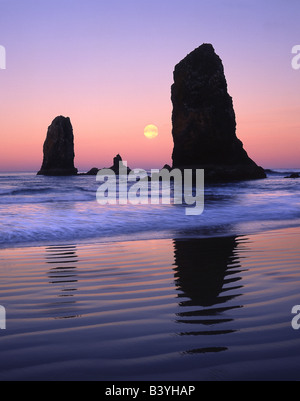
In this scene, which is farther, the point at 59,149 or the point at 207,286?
the point at 59,149

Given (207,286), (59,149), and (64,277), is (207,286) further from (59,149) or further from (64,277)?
(59,149)

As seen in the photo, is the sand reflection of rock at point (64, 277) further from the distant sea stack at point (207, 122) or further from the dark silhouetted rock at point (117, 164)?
the dark silhouetted rock at point (117, 164)

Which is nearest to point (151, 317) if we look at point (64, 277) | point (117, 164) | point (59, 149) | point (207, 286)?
point (207, 286)

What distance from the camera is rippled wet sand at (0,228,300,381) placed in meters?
1.76

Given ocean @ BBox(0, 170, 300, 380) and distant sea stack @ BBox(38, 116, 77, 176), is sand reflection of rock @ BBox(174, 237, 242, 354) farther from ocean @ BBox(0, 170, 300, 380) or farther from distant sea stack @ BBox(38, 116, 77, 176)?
distant sea stack @ BBox(38, 116, 77, 176)

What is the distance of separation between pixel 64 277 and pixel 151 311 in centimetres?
141

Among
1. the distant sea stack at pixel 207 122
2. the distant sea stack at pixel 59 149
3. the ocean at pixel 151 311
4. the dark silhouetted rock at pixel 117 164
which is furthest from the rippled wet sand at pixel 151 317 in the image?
the dark silhouetted rock at pixel 117 164

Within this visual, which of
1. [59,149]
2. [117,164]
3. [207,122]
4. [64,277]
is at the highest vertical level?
[59,149]

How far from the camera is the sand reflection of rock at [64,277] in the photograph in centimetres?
268

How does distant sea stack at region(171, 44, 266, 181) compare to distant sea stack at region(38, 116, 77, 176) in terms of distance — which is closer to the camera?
distant sea stack at region(171, 44, 266, 181)

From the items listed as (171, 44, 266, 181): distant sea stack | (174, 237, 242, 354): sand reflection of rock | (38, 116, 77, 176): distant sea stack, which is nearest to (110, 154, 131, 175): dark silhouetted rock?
(38, 116, 77, 176): distant sea stack

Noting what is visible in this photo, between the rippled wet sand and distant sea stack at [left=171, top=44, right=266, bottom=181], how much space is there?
35.7m

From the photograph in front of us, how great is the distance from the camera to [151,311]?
2615 mm
